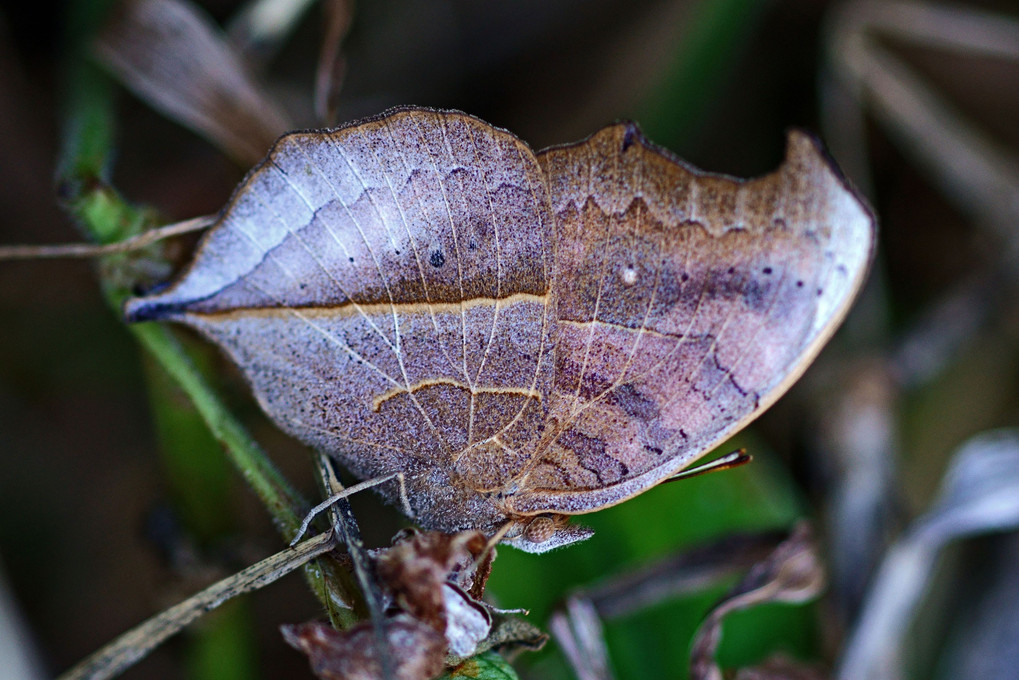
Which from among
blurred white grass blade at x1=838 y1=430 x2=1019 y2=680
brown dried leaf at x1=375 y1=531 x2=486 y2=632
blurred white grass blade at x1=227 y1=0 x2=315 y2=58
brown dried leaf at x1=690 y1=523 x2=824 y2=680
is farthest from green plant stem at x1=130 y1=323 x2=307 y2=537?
blurred white grass blade at x1=838 y1=430 x2=1019 y2=680

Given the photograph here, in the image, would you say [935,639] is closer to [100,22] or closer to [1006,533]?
[1006,533]

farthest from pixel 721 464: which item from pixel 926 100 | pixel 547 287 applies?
pixel 926 100

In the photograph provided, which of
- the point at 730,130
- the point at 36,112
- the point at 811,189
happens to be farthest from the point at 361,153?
the point at 730,130

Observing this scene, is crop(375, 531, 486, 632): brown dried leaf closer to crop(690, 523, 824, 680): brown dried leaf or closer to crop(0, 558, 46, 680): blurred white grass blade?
crop(690, 523, 824, 680): brown dried leaf

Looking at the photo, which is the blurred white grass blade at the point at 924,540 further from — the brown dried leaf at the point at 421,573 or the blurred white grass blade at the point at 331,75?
the blurred white grass blade at the point at 331,75

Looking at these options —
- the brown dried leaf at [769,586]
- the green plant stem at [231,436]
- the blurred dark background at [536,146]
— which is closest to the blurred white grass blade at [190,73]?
the blurred dark background at [536,146]

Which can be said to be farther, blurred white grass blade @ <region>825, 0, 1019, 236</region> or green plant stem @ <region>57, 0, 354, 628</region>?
blurred white grass blade @ <region>825, 0, 1019, 236</region>
